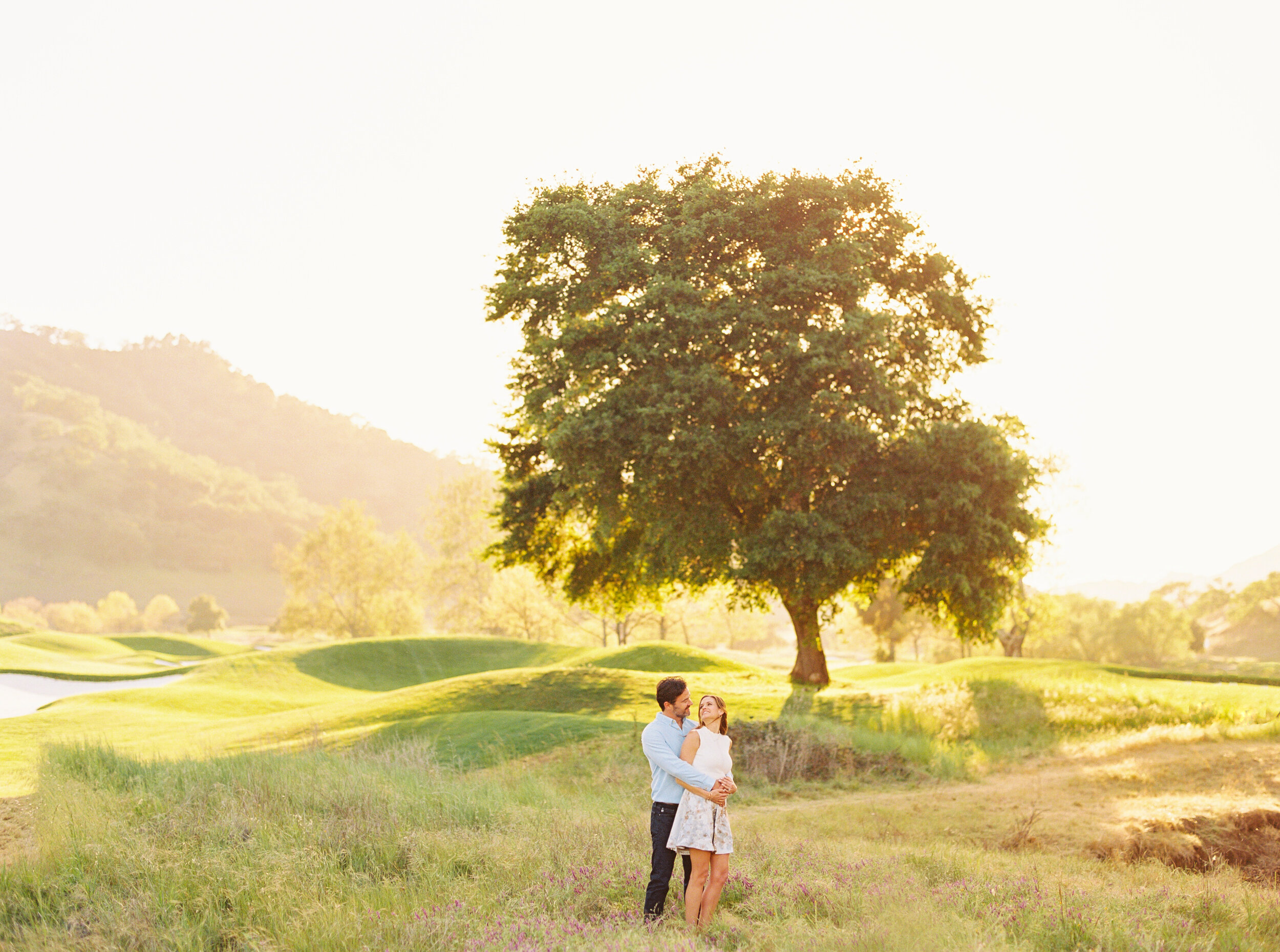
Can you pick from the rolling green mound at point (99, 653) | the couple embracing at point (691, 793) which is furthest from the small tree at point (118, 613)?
the couple embracing at point (691, 793)

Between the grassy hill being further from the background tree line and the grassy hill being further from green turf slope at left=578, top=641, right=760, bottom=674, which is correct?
the background tree line

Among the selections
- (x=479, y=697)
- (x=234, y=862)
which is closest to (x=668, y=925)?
(x=234, y=862)

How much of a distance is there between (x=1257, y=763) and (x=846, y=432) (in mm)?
9621

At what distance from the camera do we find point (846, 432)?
19484 millimetres

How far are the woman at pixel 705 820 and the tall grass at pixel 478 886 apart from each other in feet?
0.97

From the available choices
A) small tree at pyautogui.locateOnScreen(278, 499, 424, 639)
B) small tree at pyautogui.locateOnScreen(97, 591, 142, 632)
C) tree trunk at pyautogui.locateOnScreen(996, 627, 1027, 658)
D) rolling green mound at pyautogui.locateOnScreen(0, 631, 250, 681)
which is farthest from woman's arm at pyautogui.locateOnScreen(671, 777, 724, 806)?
small tree at pyautogui.locateOnScreen(97, 591, 142, 632)

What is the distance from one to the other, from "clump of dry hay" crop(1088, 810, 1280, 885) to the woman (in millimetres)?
6162

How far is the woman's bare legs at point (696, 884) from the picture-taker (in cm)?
584

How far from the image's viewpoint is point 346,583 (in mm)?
62969

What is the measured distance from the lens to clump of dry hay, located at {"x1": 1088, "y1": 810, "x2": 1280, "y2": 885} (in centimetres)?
969

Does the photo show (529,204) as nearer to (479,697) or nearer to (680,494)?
(680,494)

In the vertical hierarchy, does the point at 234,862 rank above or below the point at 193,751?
above

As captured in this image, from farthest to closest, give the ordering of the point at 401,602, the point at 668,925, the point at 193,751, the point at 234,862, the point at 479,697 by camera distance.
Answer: the point at 401,602 < the point at 479,697 < the point at 193,751 < the point at 234,862 < the point at 668,925

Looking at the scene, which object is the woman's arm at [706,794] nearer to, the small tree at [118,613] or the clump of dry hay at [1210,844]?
the clump of dry hay at [1210,844]
